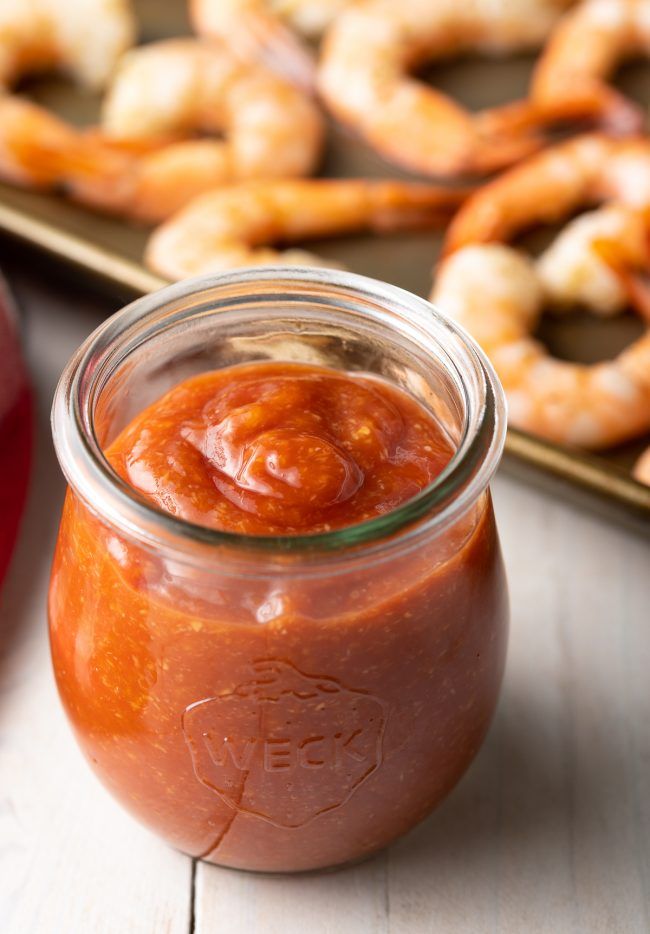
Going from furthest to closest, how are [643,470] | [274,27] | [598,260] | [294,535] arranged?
[274,27] < [598,260] < [643,470] < [294,535]

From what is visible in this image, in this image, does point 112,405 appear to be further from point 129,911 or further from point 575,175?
point 575,175

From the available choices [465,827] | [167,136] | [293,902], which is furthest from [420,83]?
[293,902]

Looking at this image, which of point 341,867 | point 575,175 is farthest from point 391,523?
point 575,175

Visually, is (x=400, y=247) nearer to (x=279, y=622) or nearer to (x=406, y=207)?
(x=406, y=207)

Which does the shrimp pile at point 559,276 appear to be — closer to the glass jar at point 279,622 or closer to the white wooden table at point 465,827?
the white wooden table at point 465,827

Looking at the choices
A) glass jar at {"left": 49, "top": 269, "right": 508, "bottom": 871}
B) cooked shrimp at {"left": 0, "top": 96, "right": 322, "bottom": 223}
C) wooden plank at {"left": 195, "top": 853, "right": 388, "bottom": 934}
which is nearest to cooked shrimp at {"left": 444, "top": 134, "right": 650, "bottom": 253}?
cooked shrimp at {"left": 0, "top": 96, "right": 322, "bottom": 223}

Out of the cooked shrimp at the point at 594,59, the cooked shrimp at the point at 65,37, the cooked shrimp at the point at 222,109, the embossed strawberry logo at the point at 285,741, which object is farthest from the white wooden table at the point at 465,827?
the cooked shrimp at the point at 65,37
